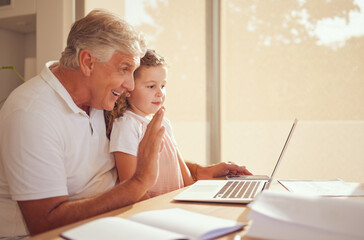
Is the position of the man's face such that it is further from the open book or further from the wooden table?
the open book

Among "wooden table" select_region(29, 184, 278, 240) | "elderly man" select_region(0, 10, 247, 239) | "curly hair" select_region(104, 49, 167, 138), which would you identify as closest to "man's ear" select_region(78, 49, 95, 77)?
"elderly man" select_region(0, 10, 247, 239)

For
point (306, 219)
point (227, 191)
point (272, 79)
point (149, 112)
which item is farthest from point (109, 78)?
point (272, 79)

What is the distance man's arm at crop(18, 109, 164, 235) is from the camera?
43.3 inches

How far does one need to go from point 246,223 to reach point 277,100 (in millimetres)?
2664

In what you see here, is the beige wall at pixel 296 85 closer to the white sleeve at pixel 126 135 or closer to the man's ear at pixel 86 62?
the white sleeve at pixel 126 135

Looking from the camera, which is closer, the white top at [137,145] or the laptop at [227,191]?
the laptop at [227,191]

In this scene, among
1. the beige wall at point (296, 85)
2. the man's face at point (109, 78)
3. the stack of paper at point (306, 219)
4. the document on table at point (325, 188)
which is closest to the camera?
the stack of paper at point (306, 219)

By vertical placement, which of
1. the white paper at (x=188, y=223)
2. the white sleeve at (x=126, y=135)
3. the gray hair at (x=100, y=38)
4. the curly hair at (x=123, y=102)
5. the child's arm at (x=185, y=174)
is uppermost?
the gray hair at (x=100, y=38)

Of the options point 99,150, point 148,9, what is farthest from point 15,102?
point 148,9

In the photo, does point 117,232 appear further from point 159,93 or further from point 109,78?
point 159,93

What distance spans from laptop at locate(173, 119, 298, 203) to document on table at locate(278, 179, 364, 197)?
0.11 metres

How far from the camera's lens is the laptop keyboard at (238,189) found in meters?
1.17

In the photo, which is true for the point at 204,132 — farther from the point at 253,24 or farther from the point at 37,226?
the point at 37,226

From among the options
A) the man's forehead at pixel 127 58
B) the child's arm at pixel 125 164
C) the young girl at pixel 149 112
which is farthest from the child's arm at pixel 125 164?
the man's forehead at pixel 127 58
